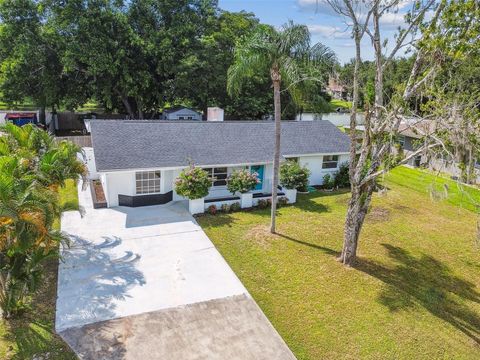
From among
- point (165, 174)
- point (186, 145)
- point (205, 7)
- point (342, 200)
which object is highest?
point (205, 7)

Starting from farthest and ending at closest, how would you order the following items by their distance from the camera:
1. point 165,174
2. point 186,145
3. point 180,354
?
point 186,145 → point 165,174 → point 180,354

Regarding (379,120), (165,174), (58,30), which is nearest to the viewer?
(379,120)

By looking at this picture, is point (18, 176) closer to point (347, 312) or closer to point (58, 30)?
point (347, 312)

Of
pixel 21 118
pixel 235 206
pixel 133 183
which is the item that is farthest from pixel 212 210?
pixel 21 118

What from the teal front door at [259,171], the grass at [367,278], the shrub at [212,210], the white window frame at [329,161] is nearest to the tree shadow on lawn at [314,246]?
the grass at [367,278]

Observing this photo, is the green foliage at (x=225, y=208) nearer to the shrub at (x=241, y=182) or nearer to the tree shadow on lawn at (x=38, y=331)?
the shrub at (x=241, y=182)

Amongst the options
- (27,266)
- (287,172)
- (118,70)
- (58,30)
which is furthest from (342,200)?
(58,30)
